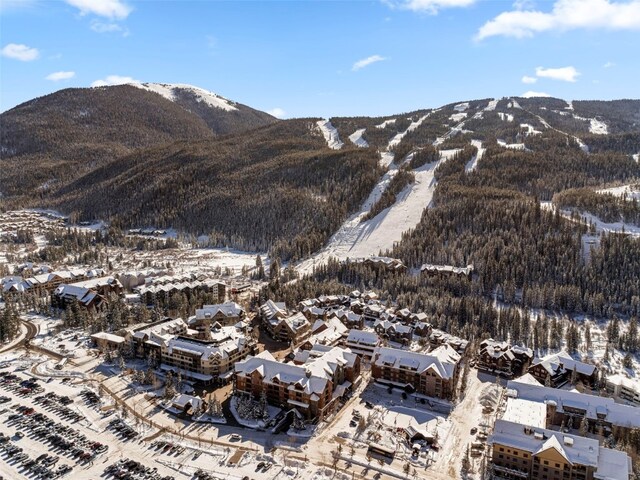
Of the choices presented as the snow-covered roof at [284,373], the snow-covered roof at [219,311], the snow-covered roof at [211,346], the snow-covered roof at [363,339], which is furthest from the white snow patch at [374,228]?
the snow-covered roof at [284,373]

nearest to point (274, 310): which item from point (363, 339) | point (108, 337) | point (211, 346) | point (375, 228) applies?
point (363, 339)

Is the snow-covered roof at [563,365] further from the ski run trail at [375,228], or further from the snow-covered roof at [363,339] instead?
the ski run trail at [375,228]

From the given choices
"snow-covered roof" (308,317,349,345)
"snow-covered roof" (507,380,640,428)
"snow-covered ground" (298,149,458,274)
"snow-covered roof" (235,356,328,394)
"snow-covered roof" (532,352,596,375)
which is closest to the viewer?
"snow-covered roof" (507,380,640,428)

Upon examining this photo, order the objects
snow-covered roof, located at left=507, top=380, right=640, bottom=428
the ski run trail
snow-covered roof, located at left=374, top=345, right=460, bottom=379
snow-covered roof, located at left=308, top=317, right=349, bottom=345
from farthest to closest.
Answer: the ski run trail < snow-covered roof, located at left=308, top=317, right=349, bottom=345 < snow-covered roof, located at left=374, top=345, right=460, bottom=379 < snow-covered roof, located at left=507, top=380, right=640, bottom=428

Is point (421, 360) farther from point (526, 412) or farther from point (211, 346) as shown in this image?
point (211, 346)

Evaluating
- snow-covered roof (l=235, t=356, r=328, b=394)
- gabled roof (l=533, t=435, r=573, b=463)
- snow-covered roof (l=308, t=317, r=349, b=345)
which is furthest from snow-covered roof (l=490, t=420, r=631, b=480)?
snow-covered roof (l=308, t=317, r=349, b=345)

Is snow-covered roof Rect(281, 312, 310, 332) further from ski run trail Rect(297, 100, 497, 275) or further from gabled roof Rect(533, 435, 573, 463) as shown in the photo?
ski run trail Rect(297, 100, 497, 275)
